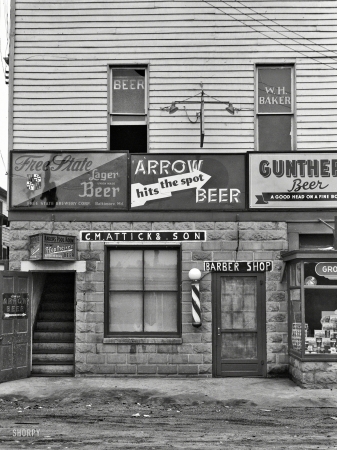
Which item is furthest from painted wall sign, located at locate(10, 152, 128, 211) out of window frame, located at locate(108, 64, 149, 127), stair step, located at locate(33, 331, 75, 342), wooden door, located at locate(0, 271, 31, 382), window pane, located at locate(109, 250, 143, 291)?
stair step, located at locate(33, 331, 75, 342)

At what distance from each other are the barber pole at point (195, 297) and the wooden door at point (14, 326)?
144 inches

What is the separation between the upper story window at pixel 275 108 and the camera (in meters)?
14.8

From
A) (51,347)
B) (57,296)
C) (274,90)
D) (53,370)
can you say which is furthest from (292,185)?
(53,370)

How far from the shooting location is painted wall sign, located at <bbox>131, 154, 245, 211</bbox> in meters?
14.4

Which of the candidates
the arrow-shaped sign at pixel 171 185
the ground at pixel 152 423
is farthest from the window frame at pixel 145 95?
the ground at pixel 152 423

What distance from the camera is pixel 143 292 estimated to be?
14297 millimetres

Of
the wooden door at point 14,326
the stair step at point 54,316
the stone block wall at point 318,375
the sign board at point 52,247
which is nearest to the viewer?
the stone block wall at point 318,375

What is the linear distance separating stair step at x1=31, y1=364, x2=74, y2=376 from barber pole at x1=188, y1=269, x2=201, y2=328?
298 centimetres

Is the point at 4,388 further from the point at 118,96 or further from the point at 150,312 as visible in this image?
the point at 118,96

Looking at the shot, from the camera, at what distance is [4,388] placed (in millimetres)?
12672

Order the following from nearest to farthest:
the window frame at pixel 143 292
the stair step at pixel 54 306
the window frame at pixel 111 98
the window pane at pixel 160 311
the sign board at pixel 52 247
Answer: the sign board at pixel 52 247
the window frame at pixel 143 292
the window pane at pixel 160 311
the window frame at pixel 111 98
the stair step at pixel 54 306

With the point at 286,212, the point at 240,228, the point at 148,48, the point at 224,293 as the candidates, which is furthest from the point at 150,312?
the point at 148,48

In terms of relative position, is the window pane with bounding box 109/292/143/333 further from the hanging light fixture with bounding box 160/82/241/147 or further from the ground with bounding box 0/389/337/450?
the hanging light fixture with bounding box 160/82/241/147

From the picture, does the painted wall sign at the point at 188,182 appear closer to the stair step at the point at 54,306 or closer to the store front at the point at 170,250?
the store front at the point at 170,250
